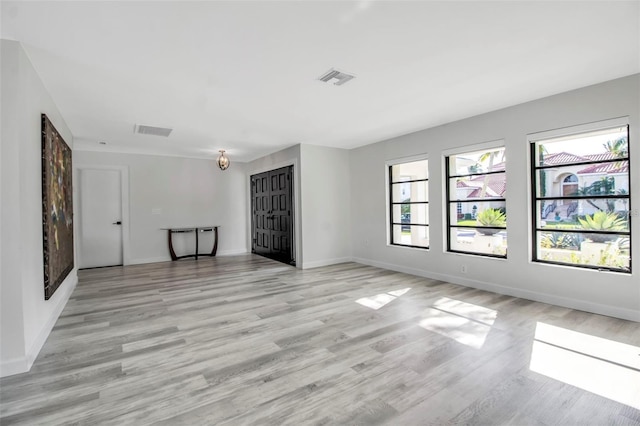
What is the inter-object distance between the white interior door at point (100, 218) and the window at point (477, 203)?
6.95m

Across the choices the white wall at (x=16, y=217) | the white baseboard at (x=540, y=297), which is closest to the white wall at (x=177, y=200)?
the white wall at (x=16, y=217)

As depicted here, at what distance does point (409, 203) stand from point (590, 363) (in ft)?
12.4

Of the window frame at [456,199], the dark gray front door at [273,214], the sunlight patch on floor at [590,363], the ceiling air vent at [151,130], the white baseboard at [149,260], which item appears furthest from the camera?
the white baseboard at [149,260]

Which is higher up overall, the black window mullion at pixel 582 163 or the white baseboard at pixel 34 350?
the black window mullion at pixel 582 163

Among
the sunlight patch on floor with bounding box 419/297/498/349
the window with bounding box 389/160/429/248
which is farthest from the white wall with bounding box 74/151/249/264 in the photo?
the sunlight patch on floor with bounding box 419/297/498/349

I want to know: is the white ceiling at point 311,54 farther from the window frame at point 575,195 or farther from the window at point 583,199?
the window at point 583,199

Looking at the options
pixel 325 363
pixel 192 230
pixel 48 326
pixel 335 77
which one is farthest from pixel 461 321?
pixel 192 230

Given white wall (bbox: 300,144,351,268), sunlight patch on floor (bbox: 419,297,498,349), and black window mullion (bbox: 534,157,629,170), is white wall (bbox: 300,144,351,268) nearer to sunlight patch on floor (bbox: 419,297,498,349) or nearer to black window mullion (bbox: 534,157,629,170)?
sunlight patch on floor (bbox: 419,297,498,349)

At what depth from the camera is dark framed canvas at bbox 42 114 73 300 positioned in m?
2.93

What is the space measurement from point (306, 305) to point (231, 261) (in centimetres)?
385

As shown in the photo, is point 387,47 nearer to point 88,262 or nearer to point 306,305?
point 306,305

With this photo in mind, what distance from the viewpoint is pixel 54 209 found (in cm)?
328

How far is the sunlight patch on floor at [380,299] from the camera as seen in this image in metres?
3.88

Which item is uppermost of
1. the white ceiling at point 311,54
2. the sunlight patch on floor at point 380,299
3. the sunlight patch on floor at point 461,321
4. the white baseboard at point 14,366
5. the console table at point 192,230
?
the white ceiling at point 311,54
